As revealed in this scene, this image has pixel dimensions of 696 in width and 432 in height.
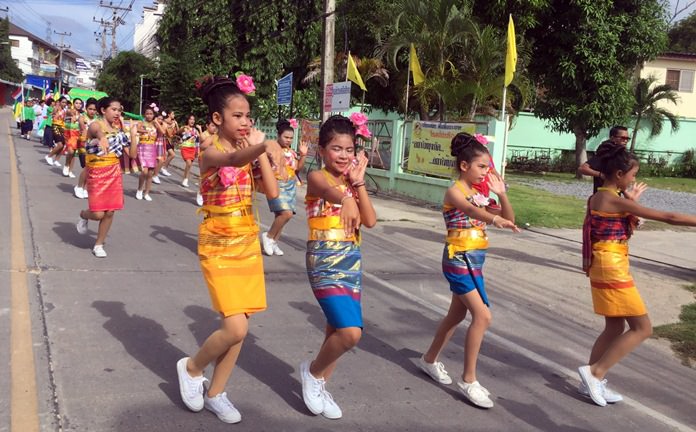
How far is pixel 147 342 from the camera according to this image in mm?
4844

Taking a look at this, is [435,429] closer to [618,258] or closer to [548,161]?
[618,258]

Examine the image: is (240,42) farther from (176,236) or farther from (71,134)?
(176,236)

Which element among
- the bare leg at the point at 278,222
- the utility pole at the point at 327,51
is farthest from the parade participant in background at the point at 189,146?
the bare leg at the point at 278,222

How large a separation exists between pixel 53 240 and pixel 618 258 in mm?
6435

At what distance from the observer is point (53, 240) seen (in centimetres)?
806

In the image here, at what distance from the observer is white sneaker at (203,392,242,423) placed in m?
3.64

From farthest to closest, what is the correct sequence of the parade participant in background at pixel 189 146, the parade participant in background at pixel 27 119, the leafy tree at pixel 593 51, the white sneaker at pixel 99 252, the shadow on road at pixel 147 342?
the parade participant in background at pixel 27 119 < the leafy tree at pixel 593 51 < the parade participant in background at pixel 189 146 < the white sneaker at pixel 99 252 < the shadow on road at pixel 147 342

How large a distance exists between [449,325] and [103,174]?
4.76 meters

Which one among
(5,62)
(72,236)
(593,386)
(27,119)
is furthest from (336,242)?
(5,62)

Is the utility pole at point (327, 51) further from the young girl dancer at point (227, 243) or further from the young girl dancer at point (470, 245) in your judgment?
the young girl dancer at point (227, 243)

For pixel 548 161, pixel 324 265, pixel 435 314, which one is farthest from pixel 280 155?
pixel 548 161

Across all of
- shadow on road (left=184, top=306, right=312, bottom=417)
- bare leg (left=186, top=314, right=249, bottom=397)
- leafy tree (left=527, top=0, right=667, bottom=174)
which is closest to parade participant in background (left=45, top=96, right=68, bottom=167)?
shadow on road (left=184, top=306, right=312, bottom=417)

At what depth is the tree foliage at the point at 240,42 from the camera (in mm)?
29719

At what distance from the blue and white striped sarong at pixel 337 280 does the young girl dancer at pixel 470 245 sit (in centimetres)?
84
